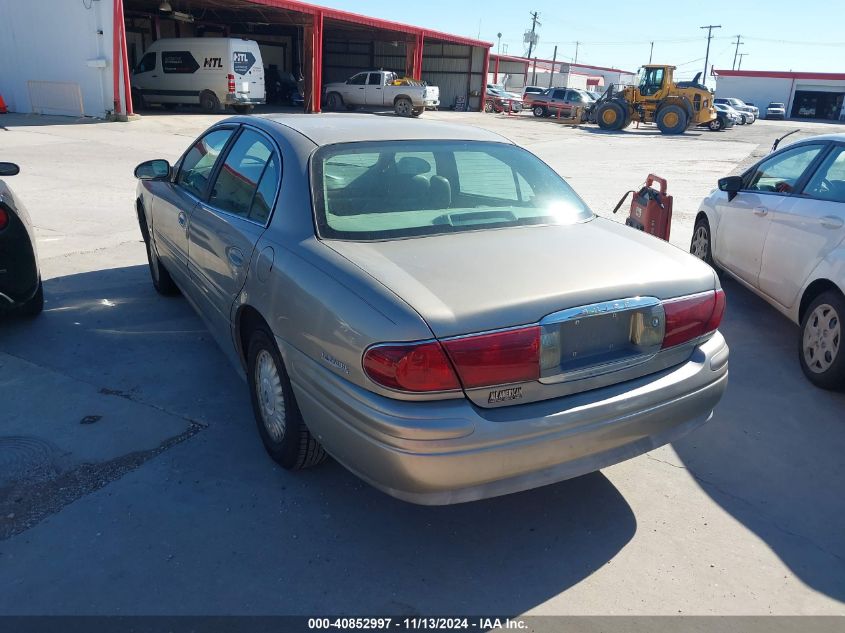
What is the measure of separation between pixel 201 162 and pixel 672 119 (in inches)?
1203

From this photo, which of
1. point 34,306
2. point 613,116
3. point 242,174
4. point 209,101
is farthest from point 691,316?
point 613,116

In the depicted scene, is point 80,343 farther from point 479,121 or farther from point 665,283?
point 479,121

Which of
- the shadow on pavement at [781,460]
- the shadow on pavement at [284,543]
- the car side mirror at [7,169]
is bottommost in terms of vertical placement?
the shadow on pavement at [284,543]

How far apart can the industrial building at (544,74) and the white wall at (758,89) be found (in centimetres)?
1241

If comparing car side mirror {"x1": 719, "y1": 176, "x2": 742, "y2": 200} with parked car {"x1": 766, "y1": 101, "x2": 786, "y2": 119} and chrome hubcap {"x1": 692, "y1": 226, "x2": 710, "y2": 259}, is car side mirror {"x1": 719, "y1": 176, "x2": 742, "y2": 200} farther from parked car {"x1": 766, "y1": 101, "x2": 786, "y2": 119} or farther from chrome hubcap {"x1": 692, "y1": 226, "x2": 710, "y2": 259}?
parked car {"x1": 766, "y1": 101, "x2": 786, "y2": 119}

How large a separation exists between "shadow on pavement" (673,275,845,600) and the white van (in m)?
22.7

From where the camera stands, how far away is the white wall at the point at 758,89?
217 feet

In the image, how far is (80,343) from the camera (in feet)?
14.9

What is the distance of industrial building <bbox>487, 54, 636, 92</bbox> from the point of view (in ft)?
184

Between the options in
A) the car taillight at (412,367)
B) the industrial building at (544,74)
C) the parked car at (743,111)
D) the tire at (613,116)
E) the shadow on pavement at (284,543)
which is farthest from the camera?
the industrial building at (544,74)

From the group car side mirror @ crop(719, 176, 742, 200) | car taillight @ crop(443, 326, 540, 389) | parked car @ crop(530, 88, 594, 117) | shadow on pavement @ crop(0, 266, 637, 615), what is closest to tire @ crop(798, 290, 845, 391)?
car side mirror @ crop(719, 176, 742, 200)

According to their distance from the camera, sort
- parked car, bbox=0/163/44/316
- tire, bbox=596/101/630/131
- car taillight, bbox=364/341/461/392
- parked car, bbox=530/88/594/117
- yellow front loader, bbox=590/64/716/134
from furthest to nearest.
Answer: parked car, bbox=530/88/594/117, tire, bbox=596/101/630/131, yellow front loader, bbox=590/64/716/134, parked car, bbox=0/163/44/316, car taillight, bbox=364/341/461/392

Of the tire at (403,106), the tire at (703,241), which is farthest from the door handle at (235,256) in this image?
the tire at (403,106)

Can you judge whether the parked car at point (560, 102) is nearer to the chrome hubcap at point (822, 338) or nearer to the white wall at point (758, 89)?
the chrome hubcap at point (822, 338)
